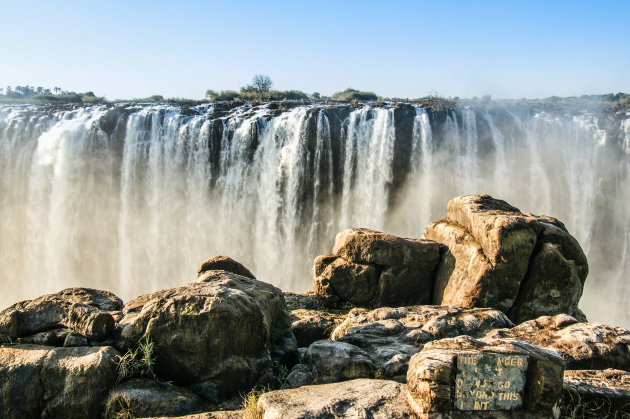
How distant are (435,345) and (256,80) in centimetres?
4355

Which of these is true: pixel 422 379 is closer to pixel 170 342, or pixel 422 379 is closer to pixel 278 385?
pixel 278 385

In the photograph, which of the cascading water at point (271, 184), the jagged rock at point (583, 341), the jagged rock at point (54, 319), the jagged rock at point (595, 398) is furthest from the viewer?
the cascading water at point (271, 184)

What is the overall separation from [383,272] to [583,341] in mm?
4051

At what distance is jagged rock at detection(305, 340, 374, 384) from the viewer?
4.97 m

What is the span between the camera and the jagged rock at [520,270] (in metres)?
7.45

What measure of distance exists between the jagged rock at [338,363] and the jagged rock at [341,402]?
67cm

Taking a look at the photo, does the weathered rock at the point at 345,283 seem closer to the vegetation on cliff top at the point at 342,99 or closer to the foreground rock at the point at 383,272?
the foreground rock at the point at 383,272

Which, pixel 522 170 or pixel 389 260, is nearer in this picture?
pixel 389 260

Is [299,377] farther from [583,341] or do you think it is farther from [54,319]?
[583,341]

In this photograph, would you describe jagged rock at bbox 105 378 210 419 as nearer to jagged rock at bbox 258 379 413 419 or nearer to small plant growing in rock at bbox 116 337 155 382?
small plant growing in rock at bbox 116 337 155 382

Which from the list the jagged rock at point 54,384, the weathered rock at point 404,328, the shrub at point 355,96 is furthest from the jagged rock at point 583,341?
the shrub at point 355,96

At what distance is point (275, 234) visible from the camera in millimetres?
23328

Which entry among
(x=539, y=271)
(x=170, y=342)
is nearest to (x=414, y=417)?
(x=170, y=342)

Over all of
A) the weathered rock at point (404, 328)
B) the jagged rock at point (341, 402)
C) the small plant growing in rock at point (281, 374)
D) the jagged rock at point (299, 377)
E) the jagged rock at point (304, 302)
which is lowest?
the jagged rock at point (304, 302)
